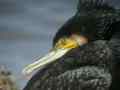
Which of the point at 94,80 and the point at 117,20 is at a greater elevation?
the point at 117,20

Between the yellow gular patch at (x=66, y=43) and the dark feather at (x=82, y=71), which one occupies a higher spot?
the yellow gular patch at (x=66, y=43)

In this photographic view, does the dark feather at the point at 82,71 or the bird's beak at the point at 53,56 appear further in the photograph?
the bird's beak at the point at 53,56

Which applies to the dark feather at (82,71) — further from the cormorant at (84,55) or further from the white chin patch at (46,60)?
the white chin patch at (46,60)

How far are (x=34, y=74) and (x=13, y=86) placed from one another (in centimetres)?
75

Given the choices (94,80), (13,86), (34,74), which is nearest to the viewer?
(94,80)

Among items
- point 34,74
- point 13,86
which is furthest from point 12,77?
point 34,74

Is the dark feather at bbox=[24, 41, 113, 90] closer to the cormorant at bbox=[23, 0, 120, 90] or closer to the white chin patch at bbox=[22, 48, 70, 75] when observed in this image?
the cormorant at bbox=[23, 0, 120, 90]

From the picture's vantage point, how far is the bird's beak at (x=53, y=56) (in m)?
3.38

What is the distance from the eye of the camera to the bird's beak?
11.1 feet

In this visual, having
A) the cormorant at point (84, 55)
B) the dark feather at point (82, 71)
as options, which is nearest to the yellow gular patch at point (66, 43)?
the cormorant at point (84, 55)

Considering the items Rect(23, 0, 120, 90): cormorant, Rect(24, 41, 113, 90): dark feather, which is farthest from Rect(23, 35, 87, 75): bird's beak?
Rect(24, 41, 113, 90): dark feather

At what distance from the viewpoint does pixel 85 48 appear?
10.6 ft

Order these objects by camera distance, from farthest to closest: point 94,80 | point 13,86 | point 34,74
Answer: point 13,86 < point 34,74 < point 94,80

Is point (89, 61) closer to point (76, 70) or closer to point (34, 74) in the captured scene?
point (76, 70)
